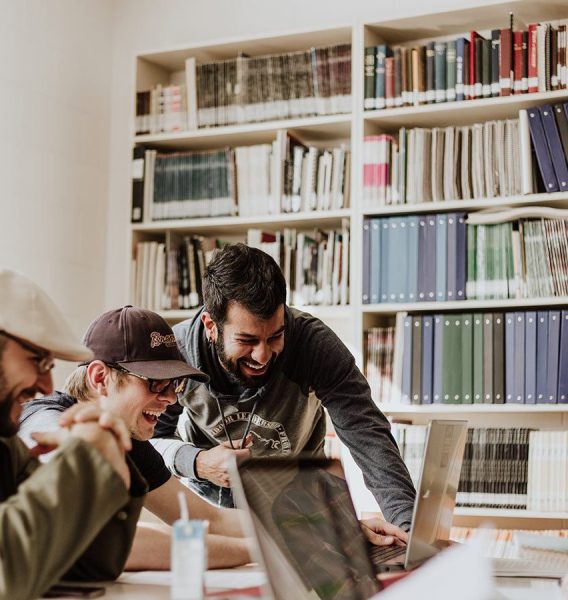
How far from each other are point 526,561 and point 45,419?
965mm

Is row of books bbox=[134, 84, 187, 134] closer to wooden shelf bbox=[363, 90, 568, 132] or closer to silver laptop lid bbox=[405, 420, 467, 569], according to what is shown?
wooden shelf bbox=[363, 90, 568, 132]

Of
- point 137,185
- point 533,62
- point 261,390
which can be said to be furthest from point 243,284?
point 137,185

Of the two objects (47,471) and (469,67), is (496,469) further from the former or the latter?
(47,471)

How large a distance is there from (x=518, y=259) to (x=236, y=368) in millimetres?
1435

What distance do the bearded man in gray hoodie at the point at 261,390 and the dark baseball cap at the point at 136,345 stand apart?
34cm

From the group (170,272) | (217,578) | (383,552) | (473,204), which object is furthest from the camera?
(170,272)

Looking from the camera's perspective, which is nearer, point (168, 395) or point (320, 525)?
point (320, 525)

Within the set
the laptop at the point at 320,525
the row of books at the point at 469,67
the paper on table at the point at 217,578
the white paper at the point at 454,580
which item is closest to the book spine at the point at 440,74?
the row of books at the point at 469,67

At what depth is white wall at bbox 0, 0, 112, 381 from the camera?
3631 millimetres

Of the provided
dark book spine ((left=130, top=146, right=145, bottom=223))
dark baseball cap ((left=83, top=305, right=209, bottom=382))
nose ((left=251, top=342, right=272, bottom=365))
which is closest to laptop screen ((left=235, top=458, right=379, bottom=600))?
dark baseball cap ((left=83, top=305, right=209, bottom=382))

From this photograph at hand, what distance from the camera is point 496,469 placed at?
3.27m

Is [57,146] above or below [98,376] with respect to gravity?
above

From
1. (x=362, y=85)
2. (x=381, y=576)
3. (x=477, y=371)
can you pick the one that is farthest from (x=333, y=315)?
(x=381, y=576)

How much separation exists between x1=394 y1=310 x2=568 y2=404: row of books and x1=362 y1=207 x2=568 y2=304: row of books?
93 mm
